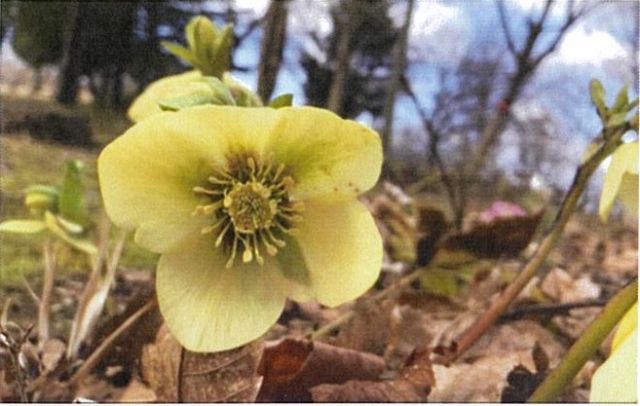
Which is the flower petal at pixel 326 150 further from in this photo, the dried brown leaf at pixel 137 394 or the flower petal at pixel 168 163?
the dried brown leaf at pixel 137 394

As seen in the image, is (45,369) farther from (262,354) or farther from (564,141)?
(564,141)

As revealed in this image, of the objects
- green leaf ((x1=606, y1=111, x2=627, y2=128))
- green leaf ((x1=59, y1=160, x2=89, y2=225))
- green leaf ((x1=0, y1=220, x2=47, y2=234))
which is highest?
green leaf ((x1=606, y1=111, x2=627, y2=128))

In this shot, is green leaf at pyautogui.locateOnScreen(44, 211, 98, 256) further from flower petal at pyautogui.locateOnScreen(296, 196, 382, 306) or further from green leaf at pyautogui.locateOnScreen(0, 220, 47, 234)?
flower petal at pyautogui.locateOnScreen(296, 196, 382, 306)

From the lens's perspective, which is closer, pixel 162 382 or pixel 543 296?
pixel 162 382

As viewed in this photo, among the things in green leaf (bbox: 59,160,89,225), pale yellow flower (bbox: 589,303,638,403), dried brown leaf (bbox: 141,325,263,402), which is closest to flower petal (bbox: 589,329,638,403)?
pale yellow flower (bbox: 589,303,638,403)

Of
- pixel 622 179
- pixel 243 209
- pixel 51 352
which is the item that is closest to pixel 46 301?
pixel 51 352

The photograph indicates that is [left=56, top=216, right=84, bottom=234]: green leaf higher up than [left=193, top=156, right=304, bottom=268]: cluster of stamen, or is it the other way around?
[left=193, top=156, right=304, bottom=268]: cluster of stamen

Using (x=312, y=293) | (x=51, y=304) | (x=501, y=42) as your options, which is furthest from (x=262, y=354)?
(x=501, y=42)
